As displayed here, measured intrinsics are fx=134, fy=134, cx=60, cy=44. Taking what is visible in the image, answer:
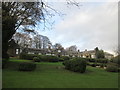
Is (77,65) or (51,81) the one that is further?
(77,65)

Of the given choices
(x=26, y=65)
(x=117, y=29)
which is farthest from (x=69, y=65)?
(x=117, y=29)

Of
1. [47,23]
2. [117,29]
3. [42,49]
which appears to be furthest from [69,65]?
[42,49]

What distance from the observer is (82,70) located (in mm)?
15352

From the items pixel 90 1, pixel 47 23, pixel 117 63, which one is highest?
pixel 90 1

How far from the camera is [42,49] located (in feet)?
169

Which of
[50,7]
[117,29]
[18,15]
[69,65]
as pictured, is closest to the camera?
[50,7]

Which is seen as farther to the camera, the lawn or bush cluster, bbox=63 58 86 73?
bush cluster, bbox=63 58 86 73

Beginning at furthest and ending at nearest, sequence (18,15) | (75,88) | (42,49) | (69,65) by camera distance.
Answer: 1. (42,49)
2. (69,65)
3. (18,15)
4. (75,88)

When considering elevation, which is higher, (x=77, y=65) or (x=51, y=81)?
(x=77, y=65)

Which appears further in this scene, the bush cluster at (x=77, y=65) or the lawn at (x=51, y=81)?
the bush cluster at (x=77, y=65)

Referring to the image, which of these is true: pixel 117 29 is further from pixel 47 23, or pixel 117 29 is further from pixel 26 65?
pixel 26 65

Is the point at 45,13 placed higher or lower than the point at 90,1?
lower

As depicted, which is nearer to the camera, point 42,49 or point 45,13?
point 45,13

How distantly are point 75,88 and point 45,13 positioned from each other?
4457 mm
